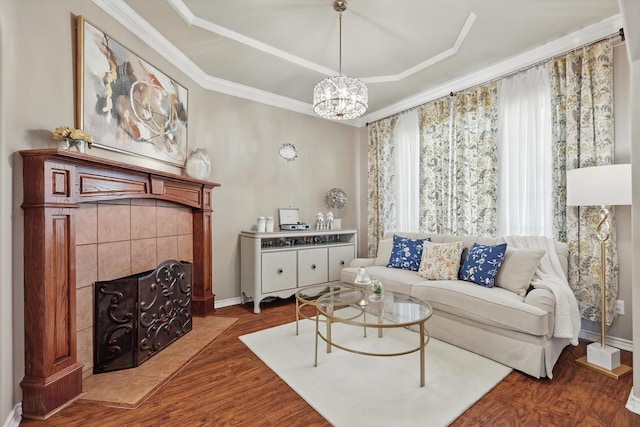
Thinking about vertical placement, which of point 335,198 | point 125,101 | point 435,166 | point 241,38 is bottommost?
point 335,198

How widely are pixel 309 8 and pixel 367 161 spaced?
9.22ft

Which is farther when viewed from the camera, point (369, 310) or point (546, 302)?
point (369, 310)

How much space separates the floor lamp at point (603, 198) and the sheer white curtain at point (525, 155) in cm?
55

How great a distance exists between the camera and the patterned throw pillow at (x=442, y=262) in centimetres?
300

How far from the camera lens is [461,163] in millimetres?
3523

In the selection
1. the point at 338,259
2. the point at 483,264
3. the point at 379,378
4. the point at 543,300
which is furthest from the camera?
the point at 338,259

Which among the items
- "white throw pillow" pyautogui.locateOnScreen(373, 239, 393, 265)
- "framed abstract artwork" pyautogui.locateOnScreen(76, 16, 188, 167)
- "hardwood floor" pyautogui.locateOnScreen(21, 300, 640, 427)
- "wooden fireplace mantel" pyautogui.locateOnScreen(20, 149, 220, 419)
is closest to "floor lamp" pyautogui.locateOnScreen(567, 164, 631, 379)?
"hardwood floor" pyautogui.locateOnScreen(21, 300, 640, 427)

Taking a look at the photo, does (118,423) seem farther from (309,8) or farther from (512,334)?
(309,8)

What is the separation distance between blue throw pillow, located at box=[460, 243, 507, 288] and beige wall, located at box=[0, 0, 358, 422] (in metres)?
2.34

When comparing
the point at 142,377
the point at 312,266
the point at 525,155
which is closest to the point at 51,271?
the point at 142,377

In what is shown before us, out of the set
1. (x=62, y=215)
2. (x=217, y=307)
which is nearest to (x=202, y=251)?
(x=217, y=307)

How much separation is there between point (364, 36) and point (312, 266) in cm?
270

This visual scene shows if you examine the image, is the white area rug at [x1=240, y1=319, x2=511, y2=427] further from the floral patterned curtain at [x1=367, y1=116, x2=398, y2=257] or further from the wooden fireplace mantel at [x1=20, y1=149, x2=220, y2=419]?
the floral patterned curtain at [x1=367, y1=116, x2=398, y2=257]

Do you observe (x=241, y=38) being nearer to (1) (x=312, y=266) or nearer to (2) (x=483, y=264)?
(1) (x=312, y=266)
